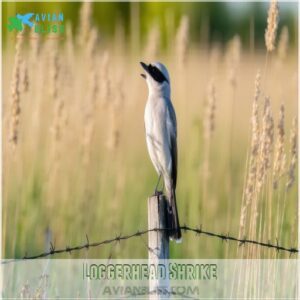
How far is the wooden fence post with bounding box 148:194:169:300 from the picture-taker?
413cm

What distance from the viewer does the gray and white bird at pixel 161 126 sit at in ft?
18.8

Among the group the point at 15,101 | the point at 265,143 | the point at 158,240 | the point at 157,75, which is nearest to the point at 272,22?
the point at 265,143

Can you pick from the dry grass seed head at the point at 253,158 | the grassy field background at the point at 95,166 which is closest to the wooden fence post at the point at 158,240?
Result: the dry grass seed head at the point at 253,158

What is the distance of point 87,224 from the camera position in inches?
242

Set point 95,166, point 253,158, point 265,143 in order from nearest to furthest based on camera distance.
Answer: point 265,143, point 253,158, point 95,166

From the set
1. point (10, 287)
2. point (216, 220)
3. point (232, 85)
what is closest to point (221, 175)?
point (216, 220)

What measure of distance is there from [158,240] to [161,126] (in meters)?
1.77

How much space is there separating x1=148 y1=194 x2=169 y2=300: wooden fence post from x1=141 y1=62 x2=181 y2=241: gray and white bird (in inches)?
55.7

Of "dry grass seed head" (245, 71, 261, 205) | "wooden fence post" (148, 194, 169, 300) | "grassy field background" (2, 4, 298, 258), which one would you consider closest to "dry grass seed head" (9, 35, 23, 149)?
"grassy field background" (2, 4, 298, 258)

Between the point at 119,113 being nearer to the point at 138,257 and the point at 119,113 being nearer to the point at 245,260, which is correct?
Result: the point at 138,257

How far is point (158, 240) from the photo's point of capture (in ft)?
13.5

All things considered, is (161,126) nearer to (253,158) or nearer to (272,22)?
(253,158)

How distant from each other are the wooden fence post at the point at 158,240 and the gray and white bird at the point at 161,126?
141cm

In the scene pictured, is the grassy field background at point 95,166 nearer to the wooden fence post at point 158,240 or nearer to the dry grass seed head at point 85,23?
the dry grass seed head at point 85,23
